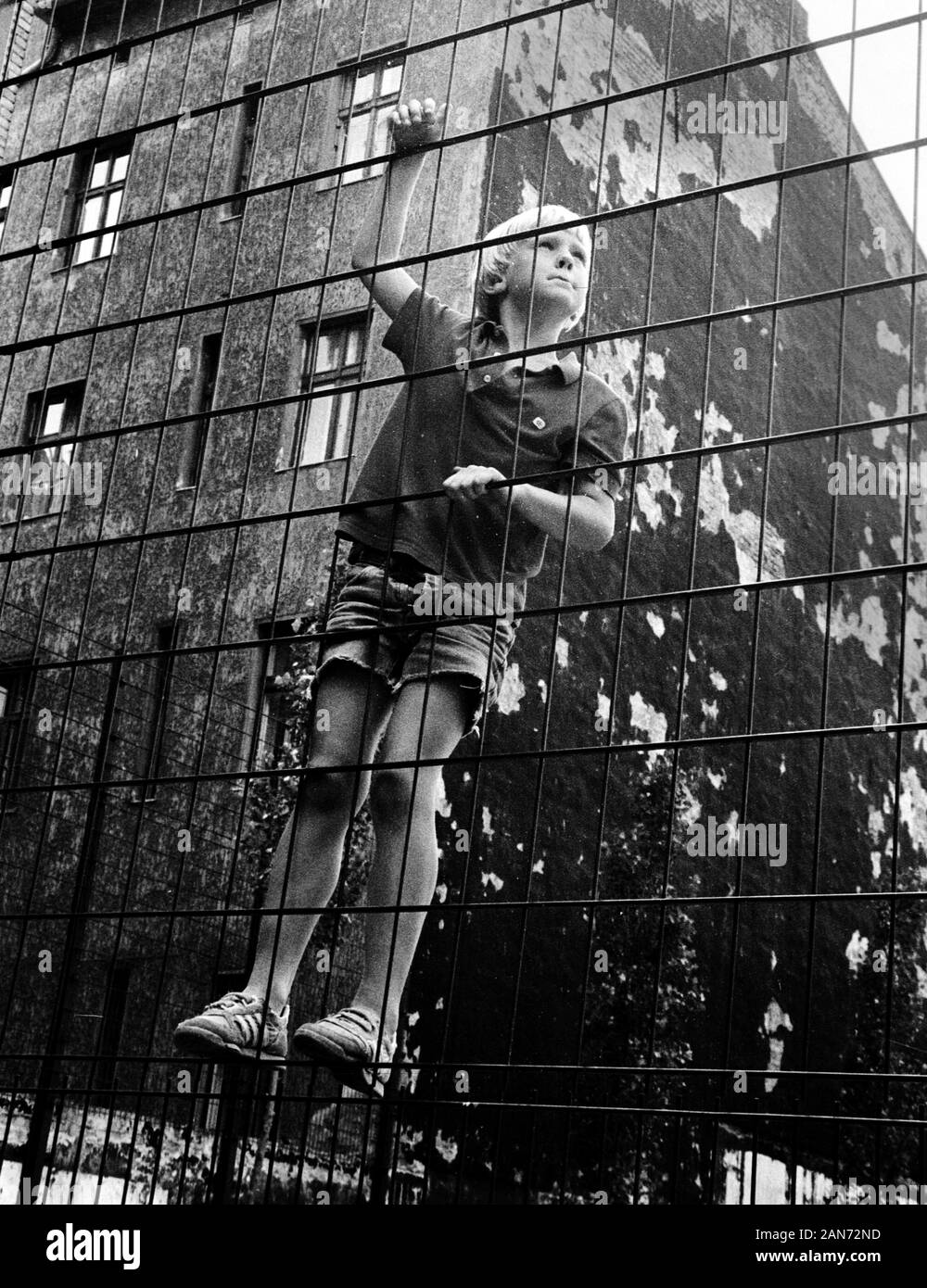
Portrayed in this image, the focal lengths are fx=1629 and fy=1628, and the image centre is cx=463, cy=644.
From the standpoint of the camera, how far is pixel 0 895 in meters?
12.1

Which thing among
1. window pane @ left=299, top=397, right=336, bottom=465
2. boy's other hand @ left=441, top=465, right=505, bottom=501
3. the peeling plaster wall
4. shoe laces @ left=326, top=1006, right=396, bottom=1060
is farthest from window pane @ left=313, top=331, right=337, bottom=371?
shoe laces @ left=326, top=1006, right=396, bottom=1060

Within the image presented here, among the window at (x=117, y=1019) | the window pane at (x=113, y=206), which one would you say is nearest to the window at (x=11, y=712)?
the window at (x=117, y=1019)

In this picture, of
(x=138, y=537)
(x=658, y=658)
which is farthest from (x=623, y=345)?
(x=138, y=537)

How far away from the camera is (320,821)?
4301mm

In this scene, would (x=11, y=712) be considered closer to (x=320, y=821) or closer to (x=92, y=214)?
(x=92, y=214)

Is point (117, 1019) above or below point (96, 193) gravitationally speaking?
below

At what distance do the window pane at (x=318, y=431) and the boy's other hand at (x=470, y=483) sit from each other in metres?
7.64

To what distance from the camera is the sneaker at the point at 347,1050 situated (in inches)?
154

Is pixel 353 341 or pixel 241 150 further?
pixel 241 150

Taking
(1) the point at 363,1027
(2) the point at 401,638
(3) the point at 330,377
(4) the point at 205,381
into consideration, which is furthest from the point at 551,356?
(4) the point at 205,381

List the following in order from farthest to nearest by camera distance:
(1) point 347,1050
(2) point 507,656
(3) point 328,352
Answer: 1. (3) point 328,352
2. (2) point 507,656
3. (1) point 347,1050

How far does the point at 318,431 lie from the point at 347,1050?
8.48m
